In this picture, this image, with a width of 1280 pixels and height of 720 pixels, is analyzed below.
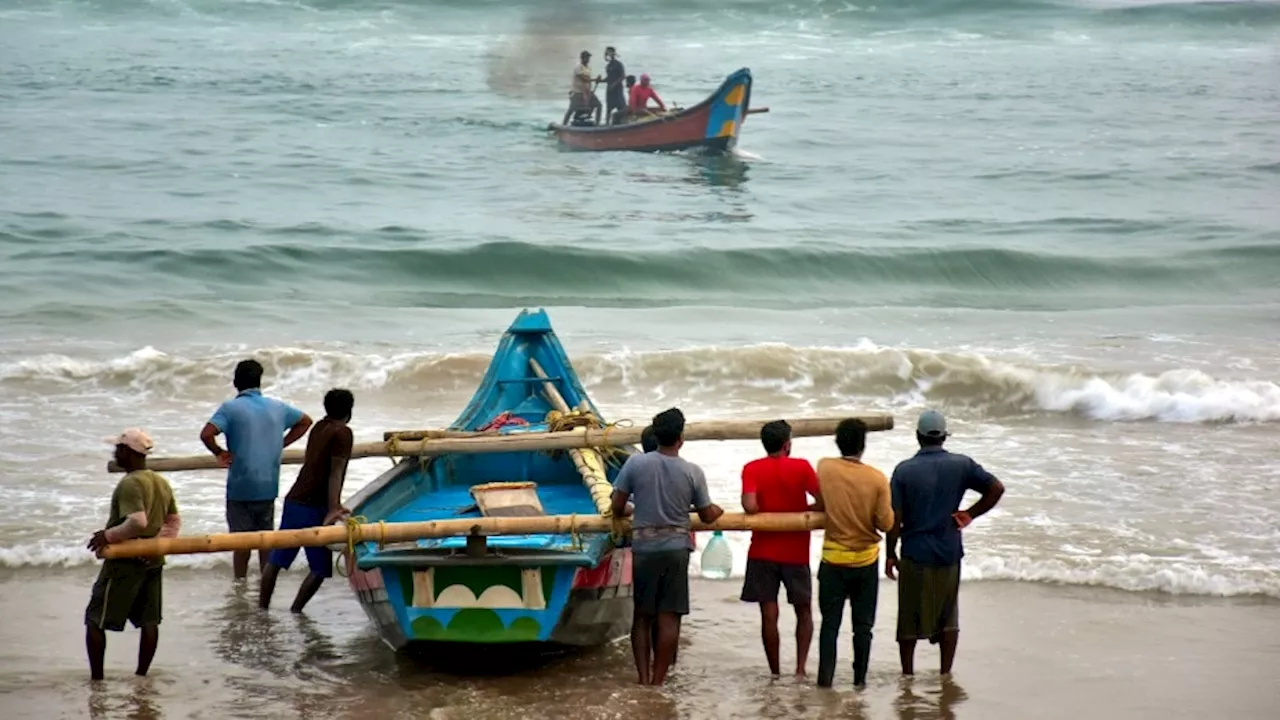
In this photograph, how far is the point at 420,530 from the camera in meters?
6.61

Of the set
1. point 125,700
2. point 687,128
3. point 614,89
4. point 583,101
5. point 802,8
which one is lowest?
point 125,700

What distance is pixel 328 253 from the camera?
2227 centimetres

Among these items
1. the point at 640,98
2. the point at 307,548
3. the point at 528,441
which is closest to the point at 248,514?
the point at 307,548

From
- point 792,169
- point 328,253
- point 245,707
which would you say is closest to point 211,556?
point 245,707

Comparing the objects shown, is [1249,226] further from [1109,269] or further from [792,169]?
[792,169]

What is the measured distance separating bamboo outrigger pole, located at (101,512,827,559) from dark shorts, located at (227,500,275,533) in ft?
4.15

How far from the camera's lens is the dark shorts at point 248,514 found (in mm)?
7941

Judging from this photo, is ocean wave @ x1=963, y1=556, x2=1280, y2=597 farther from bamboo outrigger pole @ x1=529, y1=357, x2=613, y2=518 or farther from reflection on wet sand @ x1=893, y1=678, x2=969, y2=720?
bamboo outrigger pole @ x1=529, y1=357, x2=613, y2=518

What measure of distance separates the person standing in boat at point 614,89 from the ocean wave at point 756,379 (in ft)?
40.3

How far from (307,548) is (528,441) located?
123cm

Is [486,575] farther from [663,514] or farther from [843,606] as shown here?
[843,606]

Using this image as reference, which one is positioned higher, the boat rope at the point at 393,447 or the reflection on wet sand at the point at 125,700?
the boat rope at the point at 393,447

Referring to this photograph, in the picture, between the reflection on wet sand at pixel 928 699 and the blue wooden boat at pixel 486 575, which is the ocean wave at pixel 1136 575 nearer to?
the reflection on wet sand at pixel 928 699

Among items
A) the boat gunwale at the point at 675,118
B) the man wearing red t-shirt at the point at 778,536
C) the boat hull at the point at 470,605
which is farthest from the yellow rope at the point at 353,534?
the boat gunwale at the point at 675,118
